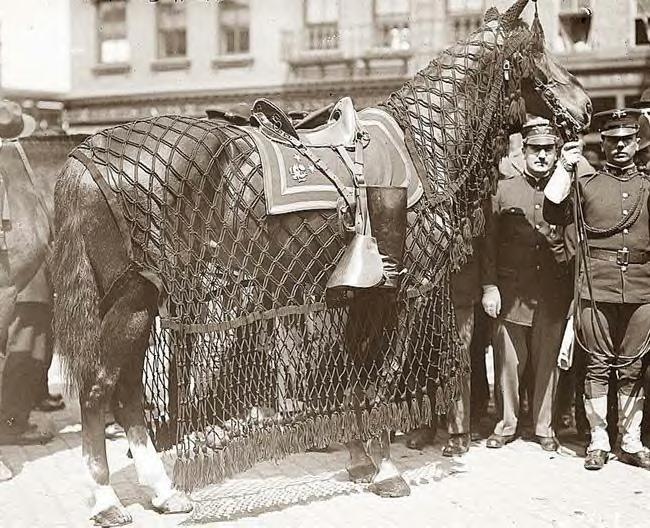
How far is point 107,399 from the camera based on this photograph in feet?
14.7

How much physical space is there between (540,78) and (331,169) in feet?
5.19

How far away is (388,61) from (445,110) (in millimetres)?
13415

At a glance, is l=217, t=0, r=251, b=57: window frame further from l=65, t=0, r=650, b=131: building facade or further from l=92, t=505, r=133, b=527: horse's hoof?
l=92, t=505, r=133, b=527: horse's hoof

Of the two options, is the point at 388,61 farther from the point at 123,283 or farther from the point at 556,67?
the point at 123,283

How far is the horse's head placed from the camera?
520 cm

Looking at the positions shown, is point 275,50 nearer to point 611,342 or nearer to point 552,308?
point 552,308

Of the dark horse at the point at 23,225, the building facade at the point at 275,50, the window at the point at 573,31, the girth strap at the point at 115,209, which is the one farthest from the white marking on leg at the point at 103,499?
the window at the point at 573,31

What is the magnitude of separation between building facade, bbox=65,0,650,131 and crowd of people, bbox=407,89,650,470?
35.0 feet

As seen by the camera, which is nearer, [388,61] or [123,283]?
[123,283]

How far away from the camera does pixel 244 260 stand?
4.47m

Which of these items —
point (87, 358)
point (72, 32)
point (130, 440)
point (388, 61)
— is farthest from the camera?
point (72, 32)

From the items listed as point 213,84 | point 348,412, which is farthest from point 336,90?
point 348,412

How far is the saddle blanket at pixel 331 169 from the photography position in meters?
4.49

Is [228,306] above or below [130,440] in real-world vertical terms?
above
